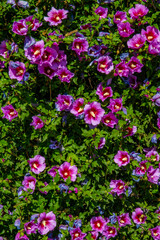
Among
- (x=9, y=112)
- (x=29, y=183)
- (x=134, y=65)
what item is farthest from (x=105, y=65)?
(x=29, y=183)

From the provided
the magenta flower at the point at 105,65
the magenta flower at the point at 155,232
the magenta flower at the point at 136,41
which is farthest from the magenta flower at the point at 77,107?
the magenta flower at the point at 155,232

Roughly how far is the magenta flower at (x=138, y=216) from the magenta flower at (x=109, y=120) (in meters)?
1.00

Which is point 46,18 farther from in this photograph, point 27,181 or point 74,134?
point 27,181

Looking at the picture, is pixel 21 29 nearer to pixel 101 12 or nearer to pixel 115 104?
pixel 101 12

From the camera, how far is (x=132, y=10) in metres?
2.60

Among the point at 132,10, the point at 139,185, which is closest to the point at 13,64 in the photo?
the point at 132,10

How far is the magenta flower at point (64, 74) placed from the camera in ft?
8.05

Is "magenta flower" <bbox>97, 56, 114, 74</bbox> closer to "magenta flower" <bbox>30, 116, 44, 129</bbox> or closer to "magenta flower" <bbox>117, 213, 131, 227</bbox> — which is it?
"magenta flower" <bbox>30, 116, 44, 129</bbox>

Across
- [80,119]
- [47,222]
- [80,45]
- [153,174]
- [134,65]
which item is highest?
[80,45]

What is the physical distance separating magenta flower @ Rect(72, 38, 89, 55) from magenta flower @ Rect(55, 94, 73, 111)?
0.45 m

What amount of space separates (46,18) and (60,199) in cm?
187

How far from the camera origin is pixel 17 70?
8.03 feet

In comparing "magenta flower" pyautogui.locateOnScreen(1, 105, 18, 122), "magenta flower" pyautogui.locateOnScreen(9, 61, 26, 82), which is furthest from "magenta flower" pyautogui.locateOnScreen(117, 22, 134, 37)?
"magenta flower" pyautogui.locateOnScreen(1, 105, 18, 122)

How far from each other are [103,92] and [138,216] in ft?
4.58
